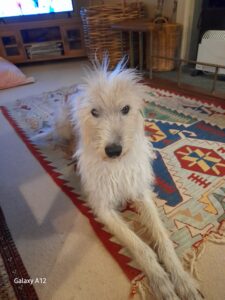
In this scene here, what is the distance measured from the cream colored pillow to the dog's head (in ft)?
8.64

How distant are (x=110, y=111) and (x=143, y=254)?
68cm

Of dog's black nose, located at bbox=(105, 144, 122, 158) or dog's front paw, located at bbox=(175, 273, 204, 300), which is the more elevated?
dog's black nose, located at bbox=(105, 144, 122, 158)

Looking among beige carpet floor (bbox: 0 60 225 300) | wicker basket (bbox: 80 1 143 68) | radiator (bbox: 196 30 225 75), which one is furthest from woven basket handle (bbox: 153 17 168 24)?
beige carpet floor (bbox: 0 60 225 300)

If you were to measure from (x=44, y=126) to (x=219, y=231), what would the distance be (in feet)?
5.96

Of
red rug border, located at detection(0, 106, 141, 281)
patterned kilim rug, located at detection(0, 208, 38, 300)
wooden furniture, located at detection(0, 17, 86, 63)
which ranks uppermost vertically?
wooden furniture, located at detection(0, 17, 86, 63)

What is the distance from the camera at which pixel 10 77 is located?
3.44 meters

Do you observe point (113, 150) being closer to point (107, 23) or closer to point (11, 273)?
point (11, 273)

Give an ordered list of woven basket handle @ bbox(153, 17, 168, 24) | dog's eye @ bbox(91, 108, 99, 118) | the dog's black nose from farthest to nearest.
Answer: woven basket handle @ bbox(153, 17, 168, 24), dog's eye @ bbox(91, 108, 99, 118), the dog's black nose

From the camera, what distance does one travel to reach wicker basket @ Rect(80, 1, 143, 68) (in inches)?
133

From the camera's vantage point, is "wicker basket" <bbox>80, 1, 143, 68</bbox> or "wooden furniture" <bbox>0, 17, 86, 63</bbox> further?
"wooden furniture" <bbox>0, 17, 86, 63</bbox>

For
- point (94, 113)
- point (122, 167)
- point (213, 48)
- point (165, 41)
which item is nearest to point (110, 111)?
point (94, 113)

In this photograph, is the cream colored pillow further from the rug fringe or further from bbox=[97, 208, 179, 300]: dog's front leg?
the rug fringe

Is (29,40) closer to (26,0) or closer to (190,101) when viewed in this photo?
(26,0)

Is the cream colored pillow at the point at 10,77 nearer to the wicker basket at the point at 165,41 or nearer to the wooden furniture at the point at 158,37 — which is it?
the wooden furniture at the point at 158,37
